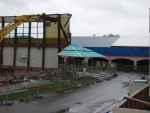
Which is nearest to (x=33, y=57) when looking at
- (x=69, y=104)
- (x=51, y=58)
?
(x=51, y=58)

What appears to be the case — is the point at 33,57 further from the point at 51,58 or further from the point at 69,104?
the point at 69,104

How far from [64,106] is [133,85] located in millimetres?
3813

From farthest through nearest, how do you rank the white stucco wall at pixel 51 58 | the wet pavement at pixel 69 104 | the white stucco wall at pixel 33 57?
1. the white stucco wall at pixel 33 57
2. the white stucco wall at pixel 51 58
3. the wet pavement at pixel 69 104

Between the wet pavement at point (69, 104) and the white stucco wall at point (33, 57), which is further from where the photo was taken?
the white stucco wall at point (33, 57)

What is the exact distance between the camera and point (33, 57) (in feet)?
A: 175

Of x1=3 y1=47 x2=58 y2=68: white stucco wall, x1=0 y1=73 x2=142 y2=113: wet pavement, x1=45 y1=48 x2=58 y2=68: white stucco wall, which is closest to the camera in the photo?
x1=0 y1=73 x2=142 y2=113: wet pavement

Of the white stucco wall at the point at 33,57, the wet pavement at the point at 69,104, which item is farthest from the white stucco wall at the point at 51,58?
the wet pavement at the point at 69,104

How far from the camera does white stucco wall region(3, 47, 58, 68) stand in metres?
52.0

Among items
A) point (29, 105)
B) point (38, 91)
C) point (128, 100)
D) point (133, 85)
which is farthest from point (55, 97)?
point (128, 100)

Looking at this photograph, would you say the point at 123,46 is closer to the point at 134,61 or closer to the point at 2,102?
the point at 134,61

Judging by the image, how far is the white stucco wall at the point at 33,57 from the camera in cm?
5203

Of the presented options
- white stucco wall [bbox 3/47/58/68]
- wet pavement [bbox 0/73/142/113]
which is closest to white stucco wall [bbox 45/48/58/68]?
white stucco wall [bbox 3/47/58/68]

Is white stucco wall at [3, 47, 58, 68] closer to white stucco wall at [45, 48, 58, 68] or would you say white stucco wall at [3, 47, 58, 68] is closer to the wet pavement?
white stucco wall at [45, 48, 58, 68]

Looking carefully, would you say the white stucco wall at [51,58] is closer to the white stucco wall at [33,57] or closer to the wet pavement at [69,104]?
the white stucco wall at [33,57]
